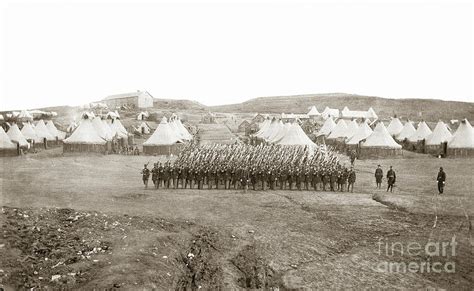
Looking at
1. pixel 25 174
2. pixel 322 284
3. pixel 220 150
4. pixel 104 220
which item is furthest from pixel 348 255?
pixel 25 174

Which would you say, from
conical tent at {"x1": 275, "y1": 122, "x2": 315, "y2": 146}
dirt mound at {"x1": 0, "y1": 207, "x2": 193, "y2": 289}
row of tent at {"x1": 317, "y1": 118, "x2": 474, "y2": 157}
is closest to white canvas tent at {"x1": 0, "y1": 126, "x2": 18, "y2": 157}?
conical tent at {"x1": 275, "y1": 122, "x2": 315, "y2": 146}

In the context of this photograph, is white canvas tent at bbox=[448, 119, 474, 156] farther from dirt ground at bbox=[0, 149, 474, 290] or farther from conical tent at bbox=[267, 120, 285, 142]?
dirt ground at bbox=[0, 149, 474, 290]

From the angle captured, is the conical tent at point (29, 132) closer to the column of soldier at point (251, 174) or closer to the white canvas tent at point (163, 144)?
the white canvas tent at point (163, 144)

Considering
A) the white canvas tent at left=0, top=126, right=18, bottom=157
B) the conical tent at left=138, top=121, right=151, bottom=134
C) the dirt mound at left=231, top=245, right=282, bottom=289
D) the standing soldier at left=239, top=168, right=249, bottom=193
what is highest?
the conical tent at left=138, top=121, right=151, bottom=134

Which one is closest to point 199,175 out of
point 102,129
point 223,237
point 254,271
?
point 223,237

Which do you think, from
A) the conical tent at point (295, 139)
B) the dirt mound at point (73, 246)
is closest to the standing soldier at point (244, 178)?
the dirt mound at point (73, 246)

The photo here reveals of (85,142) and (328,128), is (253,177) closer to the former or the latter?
(85,142)
